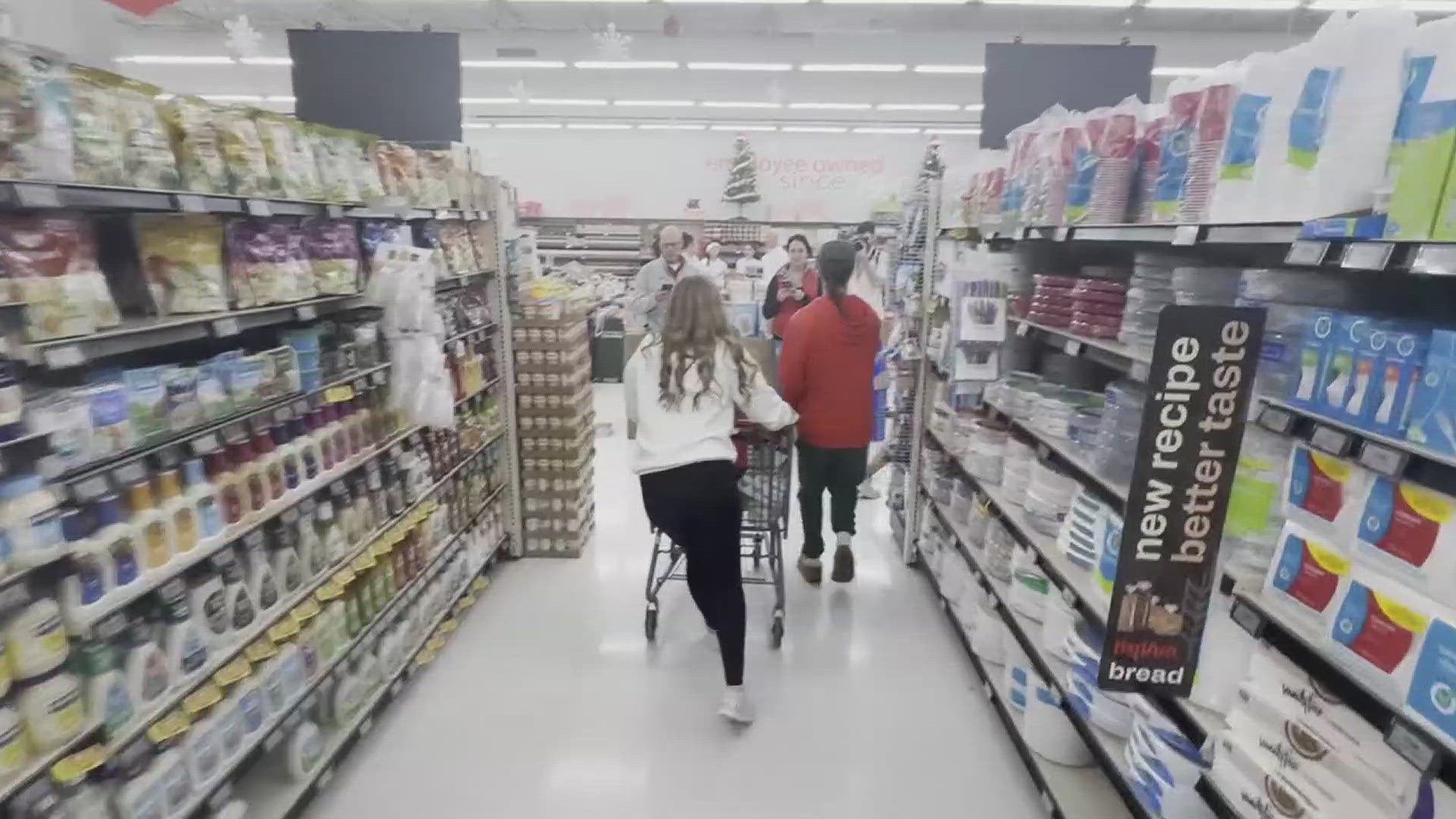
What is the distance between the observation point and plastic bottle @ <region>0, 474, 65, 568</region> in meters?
1.63

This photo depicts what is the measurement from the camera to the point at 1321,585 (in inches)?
61.6

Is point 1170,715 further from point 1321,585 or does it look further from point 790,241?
point 790,241

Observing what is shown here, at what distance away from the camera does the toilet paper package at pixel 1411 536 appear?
1337mm

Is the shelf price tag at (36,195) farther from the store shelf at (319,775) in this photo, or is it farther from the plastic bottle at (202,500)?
the store shelf at (319,775)

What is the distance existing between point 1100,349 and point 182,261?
2.75 m

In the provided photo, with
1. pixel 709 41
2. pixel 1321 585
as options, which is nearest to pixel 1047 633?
pixel 1321 585

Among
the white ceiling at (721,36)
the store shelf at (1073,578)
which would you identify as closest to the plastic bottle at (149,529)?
the store shelf at (1073,578)

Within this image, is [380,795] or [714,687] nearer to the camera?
[380,795]

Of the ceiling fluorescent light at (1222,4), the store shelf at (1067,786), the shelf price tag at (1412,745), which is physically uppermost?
the ceiling fluorescent light at (1222,4)

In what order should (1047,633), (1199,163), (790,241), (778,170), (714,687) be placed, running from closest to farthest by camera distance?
(1199,163)
(1047,633)
(714,687)
(790,241)
(778,170)

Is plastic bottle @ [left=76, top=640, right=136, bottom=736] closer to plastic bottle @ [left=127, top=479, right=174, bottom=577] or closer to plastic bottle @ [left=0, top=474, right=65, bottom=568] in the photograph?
plastic bottle @ [left=127, top=479, right=174, bottom=577]

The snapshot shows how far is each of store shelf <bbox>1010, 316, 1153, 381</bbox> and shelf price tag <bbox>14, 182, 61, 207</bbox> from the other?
2510 millimetres

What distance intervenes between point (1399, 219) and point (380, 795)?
3.27m

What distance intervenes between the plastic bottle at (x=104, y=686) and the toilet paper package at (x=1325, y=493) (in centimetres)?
271
